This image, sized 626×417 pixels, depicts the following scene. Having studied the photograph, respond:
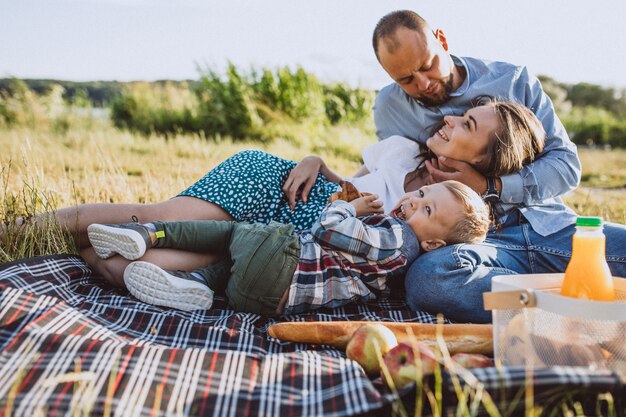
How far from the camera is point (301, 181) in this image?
3.59 metres

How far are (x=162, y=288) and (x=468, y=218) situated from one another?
1565mm

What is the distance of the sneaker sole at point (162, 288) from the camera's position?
9.29 ft

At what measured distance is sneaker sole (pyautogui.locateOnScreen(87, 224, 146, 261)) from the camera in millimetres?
2832

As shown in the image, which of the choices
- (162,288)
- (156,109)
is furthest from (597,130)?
(162,288)

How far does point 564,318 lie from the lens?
1956 mm

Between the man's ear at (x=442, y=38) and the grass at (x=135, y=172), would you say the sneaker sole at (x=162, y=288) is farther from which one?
the man's ear at (x=442, y=38)

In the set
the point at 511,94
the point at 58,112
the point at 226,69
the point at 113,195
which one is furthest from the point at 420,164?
the point at 58,112

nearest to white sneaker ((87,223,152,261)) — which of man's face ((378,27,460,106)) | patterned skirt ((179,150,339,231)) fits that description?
patterned skirt ((179,150,339,231))

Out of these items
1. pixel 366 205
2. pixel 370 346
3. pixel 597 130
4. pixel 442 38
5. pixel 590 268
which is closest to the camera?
pixel 590 268

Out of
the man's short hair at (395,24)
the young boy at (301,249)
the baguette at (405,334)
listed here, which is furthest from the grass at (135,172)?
the man's short hair at (395,24)

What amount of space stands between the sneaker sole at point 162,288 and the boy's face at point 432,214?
1.12 m

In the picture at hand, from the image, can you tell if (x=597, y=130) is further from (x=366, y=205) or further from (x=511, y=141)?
(x=366, y=205)

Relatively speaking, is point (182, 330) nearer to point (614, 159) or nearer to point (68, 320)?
point (68, 320)

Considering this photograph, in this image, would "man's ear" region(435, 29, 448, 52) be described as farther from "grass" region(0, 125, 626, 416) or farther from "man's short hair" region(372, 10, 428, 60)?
"grass" region(0, 125, 626, 416)
